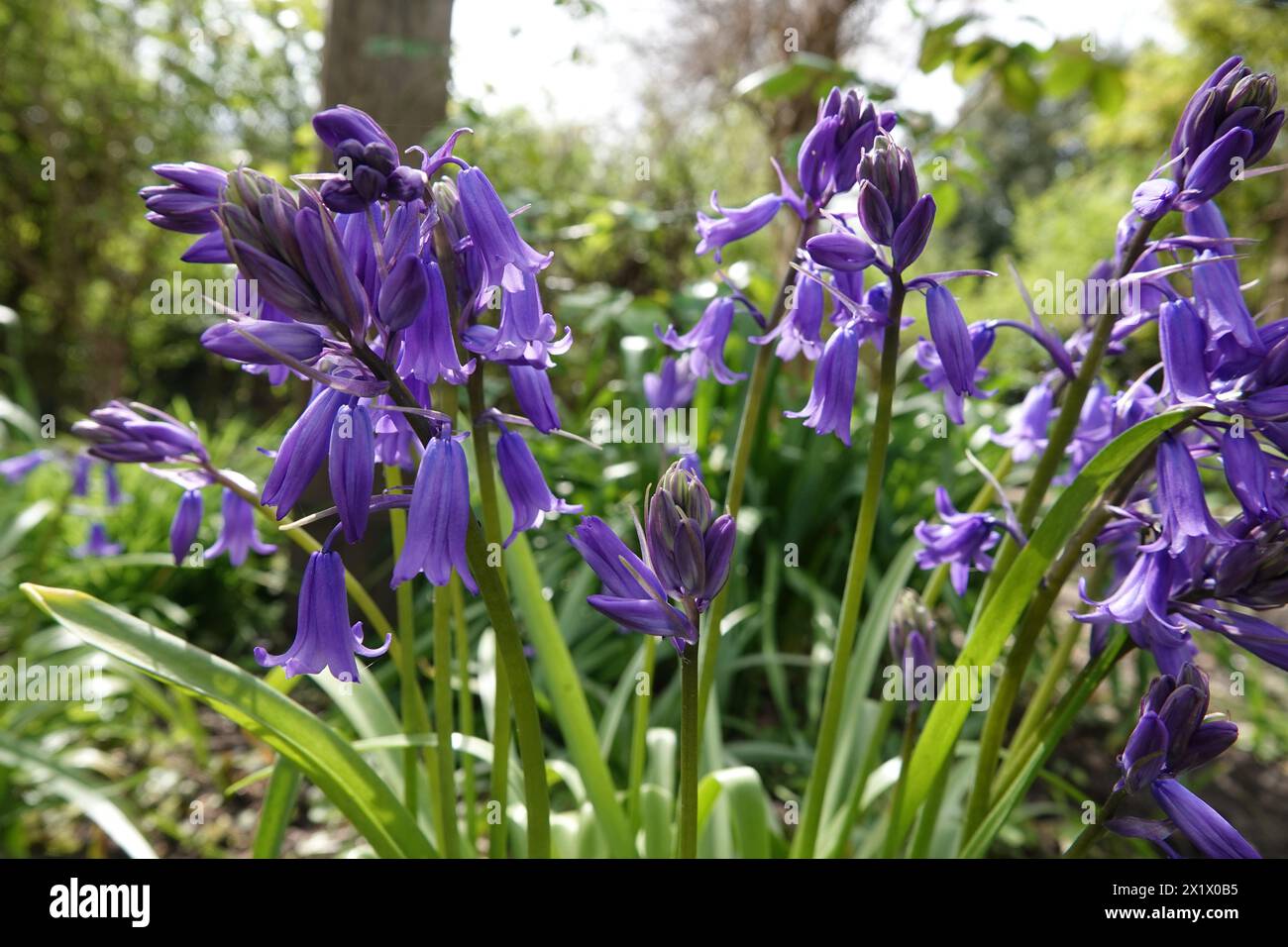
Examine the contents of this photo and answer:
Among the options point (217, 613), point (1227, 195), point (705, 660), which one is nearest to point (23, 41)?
point (217, 613)

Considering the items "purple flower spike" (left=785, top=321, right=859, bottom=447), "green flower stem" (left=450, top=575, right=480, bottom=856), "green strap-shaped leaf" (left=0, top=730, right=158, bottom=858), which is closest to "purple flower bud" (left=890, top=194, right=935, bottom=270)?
"purple flower spike" (left=785, top=321, right=859, bottom=447)

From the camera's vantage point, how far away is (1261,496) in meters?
0.99

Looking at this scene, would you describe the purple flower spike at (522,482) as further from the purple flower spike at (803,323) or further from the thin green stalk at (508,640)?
the purple flower spike at (803,323)

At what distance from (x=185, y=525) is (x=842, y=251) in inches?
46.5

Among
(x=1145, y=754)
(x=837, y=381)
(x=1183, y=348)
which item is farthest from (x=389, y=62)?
(x=1145, y=754)

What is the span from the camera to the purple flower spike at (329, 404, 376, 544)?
2.82ft

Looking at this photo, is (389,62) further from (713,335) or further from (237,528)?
(713,335)

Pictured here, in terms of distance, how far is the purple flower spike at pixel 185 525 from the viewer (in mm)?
1394

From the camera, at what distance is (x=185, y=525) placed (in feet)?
4.60

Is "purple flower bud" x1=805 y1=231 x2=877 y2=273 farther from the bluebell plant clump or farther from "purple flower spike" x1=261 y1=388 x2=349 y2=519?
"purple flower spike" x1=261 y1=388 x2=349 y2=519

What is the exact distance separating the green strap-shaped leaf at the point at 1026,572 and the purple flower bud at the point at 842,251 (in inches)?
16.0

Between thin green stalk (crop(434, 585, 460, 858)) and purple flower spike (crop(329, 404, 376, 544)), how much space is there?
375mm
